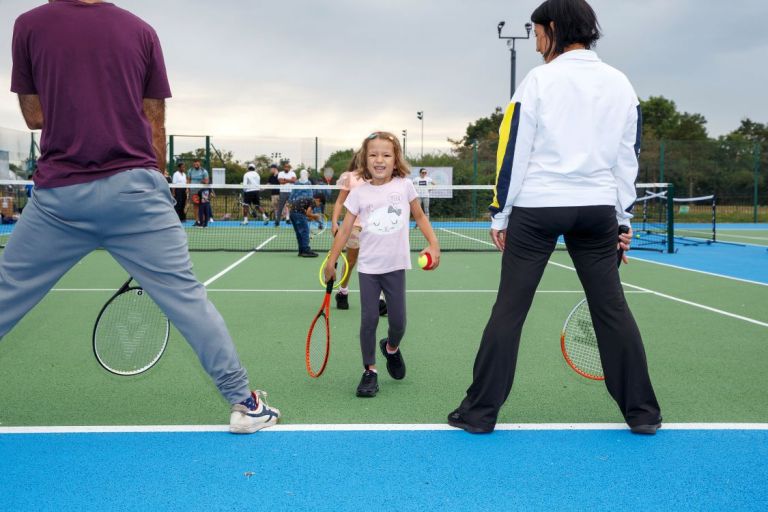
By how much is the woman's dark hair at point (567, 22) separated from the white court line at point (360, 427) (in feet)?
6.23

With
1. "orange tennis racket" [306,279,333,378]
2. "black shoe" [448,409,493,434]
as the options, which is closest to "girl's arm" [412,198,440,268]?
"orange tennis racket" [306,279,333,378]

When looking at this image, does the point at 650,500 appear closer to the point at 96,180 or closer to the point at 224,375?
the point at 224,375

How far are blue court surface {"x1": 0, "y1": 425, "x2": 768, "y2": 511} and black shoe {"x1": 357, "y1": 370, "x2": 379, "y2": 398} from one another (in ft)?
1.97

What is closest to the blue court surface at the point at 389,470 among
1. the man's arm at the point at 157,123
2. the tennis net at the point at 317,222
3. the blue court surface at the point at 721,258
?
the man's arm at the point at 157,123

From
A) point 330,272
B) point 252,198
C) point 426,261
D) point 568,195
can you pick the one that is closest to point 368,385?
point 330,272

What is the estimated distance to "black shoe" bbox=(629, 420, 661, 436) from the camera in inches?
141

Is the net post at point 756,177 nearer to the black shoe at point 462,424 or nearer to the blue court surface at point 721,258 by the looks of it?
the blue court surface at point 721,258

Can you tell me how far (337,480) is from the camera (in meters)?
3.04

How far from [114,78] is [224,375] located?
4.64 feet

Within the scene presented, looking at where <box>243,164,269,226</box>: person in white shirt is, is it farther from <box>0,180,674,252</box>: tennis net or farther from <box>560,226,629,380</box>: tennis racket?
<box>560,226,629,380</box>: tennis racket

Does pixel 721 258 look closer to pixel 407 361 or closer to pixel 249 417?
pixel 407 361

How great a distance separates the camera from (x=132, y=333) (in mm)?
4008

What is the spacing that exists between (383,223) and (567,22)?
5.06 feet

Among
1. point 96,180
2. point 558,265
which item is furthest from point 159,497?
point 558,265
